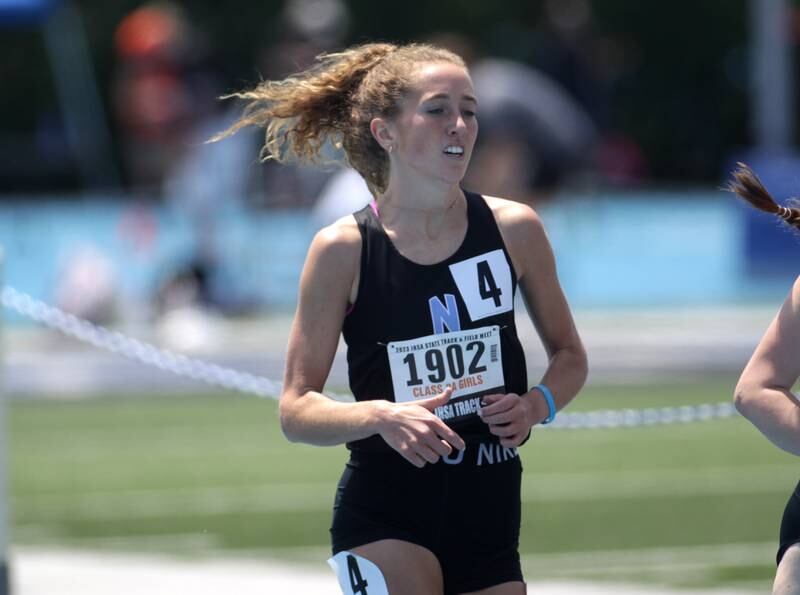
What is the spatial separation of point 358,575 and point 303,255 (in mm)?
14067

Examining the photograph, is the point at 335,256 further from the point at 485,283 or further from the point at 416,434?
the point at 416,434

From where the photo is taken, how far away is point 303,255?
18547 millimetres

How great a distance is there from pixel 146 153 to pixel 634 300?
9026 mm

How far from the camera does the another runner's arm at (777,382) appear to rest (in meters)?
4.24

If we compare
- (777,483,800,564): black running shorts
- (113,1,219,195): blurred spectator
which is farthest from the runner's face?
(113,1,219,195): blurred spectator

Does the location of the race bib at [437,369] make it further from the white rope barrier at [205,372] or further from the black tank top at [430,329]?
the white rope barrier at [205,372]

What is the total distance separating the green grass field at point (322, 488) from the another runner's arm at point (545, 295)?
315cm

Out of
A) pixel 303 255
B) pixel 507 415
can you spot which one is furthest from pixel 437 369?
pixel 303 255

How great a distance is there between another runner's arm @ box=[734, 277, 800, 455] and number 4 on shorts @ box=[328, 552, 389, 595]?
3.12 ft

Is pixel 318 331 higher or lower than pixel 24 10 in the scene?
lower

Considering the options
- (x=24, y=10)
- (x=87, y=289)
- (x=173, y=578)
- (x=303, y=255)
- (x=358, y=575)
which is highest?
(x=24, y=10)

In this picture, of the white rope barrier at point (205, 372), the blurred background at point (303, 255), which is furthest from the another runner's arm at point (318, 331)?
the blurred background at point (303, 255)

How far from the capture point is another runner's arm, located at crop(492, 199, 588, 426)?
15.4 ft

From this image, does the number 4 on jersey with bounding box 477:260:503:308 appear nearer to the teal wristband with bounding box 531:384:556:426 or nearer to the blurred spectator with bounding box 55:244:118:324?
the teal wristband with bounding box 531:384:556:426
